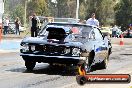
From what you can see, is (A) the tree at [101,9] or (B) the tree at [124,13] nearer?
(B) the tree at [124,13]

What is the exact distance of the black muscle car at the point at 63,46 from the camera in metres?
12.0

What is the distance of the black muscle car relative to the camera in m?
12.0

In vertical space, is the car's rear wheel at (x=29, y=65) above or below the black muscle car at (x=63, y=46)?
below

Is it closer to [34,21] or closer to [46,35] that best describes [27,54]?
[46,35]

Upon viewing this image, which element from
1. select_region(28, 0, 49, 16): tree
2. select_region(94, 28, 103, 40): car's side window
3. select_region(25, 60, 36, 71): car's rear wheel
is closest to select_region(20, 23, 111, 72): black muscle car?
select_region(25, 60, 36, 71): car's rear wheel

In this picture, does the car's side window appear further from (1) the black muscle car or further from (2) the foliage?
(2) the foliage

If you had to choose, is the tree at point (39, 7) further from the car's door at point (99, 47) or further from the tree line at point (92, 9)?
the car's door at point (99, 47)

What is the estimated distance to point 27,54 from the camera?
40.3 ft

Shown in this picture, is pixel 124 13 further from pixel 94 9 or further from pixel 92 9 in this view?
pixel 94 9

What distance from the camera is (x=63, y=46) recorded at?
12023 millimetres

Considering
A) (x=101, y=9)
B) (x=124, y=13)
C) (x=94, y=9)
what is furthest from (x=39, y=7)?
(x=124, y=13)

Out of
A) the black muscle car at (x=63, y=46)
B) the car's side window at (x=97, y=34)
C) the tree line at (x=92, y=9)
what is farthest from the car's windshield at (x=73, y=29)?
the tree line at (x=92, y=9)

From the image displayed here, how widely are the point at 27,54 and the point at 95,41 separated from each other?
2.30m

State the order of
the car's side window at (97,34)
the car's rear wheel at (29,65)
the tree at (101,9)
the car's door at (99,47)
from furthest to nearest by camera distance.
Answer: the tree at (101,9) < the car's side window at (97,34) < the car's door at (99,47) < the car's rear wheel at (29,65)
